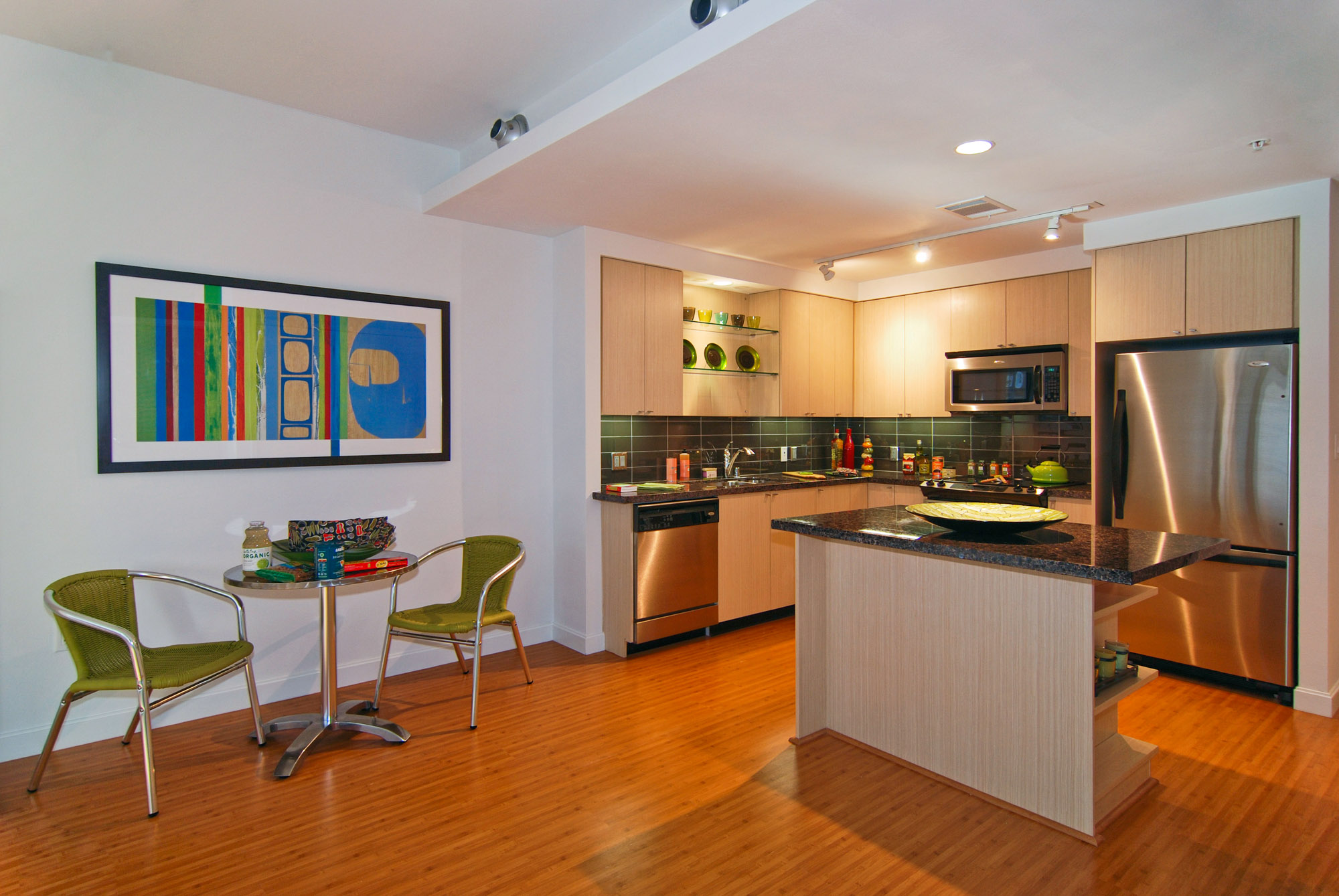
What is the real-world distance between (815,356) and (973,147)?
8.70ft

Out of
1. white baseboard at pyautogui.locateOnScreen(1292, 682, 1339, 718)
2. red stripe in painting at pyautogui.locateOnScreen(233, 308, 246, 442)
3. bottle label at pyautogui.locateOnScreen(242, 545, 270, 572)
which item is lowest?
white baseboard at pyautogui.locateOnScreen(1292, 682, 1339, 718)

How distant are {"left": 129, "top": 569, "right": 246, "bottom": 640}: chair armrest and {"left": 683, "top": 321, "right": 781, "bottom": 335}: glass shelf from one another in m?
3.07

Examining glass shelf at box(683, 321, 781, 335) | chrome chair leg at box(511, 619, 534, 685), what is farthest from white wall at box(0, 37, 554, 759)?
glass shelf at box(683, 321, 781, 335)

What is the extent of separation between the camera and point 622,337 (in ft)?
14.5

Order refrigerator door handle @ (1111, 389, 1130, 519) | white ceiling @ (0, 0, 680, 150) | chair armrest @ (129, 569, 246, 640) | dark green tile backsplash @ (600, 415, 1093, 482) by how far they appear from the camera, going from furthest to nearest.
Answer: dark green tile backsplash @ (600, 415, 1093, 482) → refrigerator door handle @ (1111, 389, 1130, 519) → chair armrest @ (129, 569, 246, 640) → white ceiling @ (0, 0, 680, 150)

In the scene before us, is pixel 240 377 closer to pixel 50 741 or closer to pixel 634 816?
pixel 50 741

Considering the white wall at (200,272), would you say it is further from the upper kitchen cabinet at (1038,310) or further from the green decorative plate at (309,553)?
the upper kitchen cabinet at (1038,310)

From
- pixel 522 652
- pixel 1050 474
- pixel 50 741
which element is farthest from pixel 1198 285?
pixel 50 741

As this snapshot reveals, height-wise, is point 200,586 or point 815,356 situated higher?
point 815,356

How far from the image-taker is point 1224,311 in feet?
12.3

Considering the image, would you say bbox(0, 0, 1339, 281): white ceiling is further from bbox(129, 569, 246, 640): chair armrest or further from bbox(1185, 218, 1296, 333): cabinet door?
bbox(129, 569, 246, 640): chair armrest

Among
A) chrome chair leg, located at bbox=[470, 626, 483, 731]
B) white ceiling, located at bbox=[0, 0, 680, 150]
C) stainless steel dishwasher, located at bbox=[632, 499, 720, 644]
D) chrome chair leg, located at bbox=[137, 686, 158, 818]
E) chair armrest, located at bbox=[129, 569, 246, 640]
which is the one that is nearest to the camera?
chrome chair leg, located at bbox=[137, 686, 158, 818]

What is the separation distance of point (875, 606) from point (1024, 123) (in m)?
1.97

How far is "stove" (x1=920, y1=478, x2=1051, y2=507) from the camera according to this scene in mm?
4496
